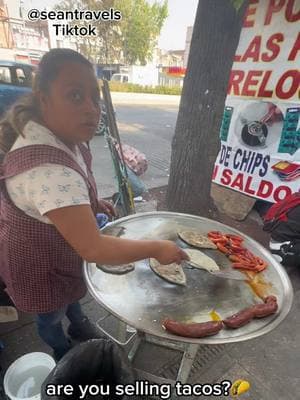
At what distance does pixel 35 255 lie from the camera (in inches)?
48.5

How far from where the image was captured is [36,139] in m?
1.01

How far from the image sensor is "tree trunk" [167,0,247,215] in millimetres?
2658

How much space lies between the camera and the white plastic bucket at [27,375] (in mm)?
1503

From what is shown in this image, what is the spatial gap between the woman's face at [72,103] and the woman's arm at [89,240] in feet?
1.09

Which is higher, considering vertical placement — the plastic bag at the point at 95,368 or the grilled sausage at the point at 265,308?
the grilled sausage at the point at 265,308

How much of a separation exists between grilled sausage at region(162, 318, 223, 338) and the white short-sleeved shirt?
0.58 metres

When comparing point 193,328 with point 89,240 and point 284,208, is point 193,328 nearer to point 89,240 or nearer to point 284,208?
point 89,240

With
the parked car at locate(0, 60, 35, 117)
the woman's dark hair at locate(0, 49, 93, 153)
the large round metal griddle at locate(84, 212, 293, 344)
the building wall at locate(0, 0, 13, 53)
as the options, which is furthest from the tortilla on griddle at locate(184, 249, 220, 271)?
the building wall at locate(0, 0, 13, 53)

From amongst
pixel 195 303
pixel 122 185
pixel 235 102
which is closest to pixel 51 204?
pixel 195 303

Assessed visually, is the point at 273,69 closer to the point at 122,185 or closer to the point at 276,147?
the point at 276,147

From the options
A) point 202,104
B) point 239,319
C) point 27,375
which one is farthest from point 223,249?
point 202,104

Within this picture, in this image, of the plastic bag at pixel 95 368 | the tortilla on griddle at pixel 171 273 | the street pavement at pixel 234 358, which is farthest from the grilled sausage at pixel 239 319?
the street pavement at pixel 234 358

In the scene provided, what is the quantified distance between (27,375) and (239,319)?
129 centimetres

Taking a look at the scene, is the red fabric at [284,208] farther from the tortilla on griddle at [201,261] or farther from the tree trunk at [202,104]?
the tortilla on griddle at [201,261]
